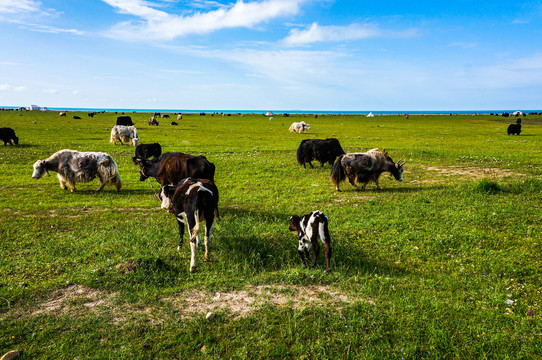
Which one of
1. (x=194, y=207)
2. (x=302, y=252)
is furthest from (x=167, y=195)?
(x=302, y=252)

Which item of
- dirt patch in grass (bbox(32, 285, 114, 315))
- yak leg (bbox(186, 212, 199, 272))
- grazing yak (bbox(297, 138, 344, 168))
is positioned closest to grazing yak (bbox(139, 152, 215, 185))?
yak leg (bbox(186, 212, 199, 272))

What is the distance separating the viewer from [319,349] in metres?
4.70

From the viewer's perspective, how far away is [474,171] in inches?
722

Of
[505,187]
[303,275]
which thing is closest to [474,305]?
[303,275]

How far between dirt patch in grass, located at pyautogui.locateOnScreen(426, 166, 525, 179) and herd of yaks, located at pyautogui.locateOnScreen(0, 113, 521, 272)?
4878mm

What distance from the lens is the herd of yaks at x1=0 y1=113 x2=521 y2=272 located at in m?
7.37

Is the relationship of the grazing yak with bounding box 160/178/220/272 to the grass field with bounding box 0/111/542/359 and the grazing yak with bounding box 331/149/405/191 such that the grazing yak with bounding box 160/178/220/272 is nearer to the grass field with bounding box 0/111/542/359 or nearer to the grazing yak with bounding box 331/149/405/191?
the grass field with bounding box 0/111/542/359

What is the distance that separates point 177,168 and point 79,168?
615cm

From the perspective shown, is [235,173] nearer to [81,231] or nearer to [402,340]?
[81,231]

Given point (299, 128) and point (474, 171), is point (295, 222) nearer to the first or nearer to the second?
point (474, 171)

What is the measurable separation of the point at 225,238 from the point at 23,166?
743 inches

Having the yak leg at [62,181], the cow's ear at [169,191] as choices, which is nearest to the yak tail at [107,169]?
the yak leg at [62,181]

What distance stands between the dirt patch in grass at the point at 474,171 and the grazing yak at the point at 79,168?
714 inches

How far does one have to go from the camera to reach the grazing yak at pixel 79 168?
48.3 ft
